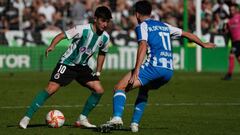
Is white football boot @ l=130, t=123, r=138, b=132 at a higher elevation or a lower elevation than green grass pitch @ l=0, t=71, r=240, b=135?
higher

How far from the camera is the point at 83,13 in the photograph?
31.8 meters

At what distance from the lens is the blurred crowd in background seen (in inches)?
1224

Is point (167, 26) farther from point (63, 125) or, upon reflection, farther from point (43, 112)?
point (43, 112)

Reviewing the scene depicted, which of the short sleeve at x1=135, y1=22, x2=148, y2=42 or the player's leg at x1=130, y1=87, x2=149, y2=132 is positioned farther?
the player's leg at x1=130, y1=87, x2=149, y2=132

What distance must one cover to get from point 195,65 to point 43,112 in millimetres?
17160

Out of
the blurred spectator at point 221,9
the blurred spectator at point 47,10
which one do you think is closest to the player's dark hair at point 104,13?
the blurred spectator at point 47,10

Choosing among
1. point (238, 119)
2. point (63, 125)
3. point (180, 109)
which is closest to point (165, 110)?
point (180, 109)

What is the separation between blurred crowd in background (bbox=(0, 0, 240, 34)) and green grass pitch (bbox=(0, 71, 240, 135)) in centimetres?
554

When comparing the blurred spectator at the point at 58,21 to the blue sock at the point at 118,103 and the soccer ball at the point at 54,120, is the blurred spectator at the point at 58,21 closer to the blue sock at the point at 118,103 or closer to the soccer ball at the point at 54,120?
the soccer ball at the point at 54,120

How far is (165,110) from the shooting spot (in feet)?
51.7

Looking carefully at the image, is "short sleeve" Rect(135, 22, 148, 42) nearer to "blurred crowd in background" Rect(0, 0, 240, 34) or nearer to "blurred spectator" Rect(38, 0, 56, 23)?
"blurred crowd in background" Rect(0, 0, 240, 34)

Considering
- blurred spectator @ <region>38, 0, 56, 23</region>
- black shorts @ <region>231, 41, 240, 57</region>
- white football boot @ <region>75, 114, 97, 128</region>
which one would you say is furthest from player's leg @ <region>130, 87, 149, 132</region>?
blurred spectator @ <region>38, 0, 56, 23</region>

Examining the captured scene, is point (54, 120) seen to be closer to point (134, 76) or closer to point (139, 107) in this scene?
point (139, 107)

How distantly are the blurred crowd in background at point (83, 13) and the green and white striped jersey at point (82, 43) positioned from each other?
59.4 ft
